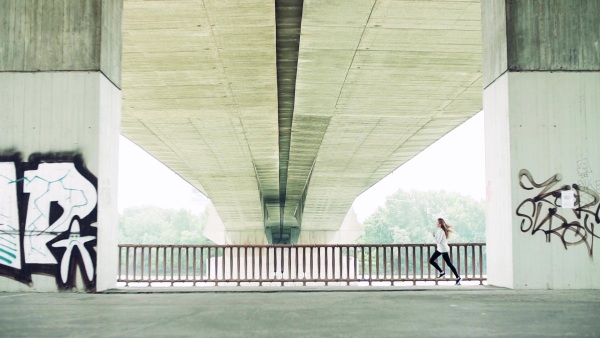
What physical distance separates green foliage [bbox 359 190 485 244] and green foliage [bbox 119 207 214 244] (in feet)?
155

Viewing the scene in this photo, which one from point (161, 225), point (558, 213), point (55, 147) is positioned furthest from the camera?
point (161, 225)

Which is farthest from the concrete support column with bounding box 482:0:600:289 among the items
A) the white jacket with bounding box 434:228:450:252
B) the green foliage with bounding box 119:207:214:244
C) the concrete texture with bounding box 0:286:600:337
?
the green foliage with bounding box 119:207:214:244

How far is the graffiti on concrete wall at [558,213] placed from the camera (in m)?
11.4

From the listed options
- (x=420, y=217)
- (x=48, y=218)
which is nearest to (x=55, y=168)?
(x=48, y=218)

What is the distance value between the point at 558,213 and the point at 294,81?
12.3 metres

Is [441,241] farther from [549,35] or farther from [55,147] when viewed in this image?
[55,147]

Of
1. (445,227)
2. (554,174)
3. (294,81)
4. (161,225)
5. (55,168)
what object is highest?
(294,81)

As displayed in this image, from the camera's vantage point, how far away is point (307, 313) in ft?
27.9

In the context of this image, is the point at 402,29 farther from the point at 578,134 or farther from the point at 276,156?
the point at 276,156

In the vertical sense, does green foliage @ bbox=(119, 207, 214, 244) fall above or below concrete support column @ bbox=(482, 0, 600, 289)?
below

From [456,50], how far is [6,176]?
41.0 ft

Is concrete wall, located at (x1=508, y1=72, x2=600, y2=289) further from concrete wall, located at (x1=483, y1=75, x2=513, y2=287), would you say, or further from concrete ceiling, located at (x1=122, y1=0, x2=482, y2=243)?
concrete ceiling, located at (x1=122, y1=0, x2=482, y2=243)

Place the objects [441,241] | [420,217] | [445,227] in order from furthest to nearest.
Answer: [420,217], [445,227], [441,241]

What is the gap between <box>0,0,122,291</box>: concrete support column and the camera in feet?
36.5
